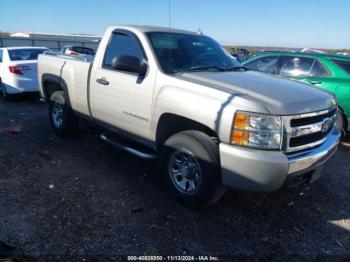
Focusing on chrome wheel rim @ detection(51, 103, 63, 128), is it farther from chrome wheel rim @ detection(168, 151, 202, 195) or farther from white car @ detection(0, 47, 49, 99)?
white car @ detection(0, 47, 49, 99)

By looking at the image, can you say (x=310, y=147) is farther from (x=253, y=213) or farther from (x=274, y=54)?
(x=274, y=54)

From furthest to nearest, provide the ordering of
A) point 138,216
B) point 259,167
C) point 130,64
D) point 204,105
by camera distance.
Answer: point 130,64 < point 138,216 < point 204,105 < point 259,167

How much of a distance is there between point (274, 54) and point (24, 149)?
5383 mm

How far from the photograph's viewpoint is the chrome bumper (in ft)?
10.0

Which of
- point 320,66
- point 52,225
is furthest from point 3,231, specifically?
point 320,66

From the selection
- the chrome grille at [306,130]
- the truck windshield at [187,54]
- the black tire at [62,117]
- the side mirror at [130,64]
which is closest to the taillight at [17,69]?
the black tire at [62,117]

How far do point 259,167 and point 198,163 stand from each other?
681 millimetres

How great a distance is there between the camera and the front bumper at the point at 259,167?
2.92m

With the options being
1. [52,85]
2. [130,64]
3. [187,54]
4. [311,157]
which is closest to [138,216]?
[130,64]

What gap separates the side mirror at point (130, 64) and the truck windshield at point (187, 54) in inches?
9.5

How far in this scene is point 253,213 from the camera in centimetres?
364

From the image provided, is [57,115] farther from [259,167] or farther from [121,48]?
[259,167]

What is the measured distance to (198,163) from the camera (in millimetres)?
3350

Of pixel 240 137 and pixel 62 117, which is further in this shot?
pixel 62 117
